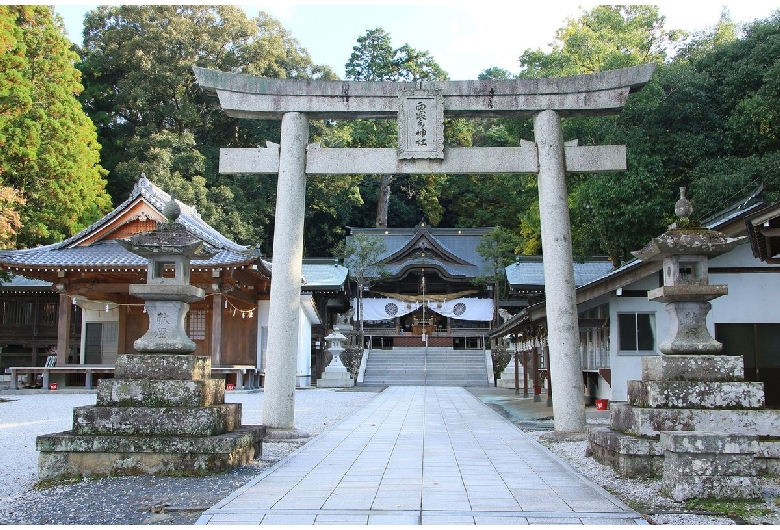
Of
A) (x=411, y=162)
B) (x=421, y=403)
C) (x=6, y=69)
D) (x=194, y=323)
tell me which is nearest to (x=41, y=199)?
(x=6, y=69)

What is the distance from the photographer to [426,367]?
108 feet

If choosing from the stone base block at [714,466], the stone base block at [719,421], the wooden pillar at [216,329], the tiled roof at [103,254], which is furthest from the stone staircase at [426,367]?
the stone base block at [714,466]

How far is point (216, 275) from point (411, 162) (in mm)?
13434

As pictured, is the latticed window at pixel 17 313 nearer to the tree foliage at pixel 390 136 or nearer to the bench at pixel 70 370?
the bench at pixel 70 370

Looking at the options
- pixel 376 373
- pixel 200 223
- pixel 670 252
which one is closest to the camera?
pixel 670 252

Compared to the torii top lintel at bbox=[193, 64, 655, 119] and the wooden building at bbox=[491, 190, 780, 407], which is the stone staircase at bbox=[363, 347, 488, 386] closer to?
the wooden building at bbox=[491, 190, 780, 407]

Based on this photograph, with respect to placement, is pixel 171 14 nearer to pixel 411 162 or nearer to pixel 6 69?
pixel 6 69

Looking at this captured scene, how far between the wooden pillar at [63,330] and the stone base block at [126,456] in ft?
60.4

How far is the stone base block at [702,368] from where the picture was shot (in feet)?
24.2

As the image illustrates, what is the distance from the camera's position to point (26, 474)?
26.0ft

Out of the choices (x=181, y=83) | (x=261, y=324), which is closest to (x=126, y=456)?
(x=261, y=324)

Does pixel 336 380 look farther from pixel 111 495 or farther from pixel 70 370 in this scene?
pixel 111 495

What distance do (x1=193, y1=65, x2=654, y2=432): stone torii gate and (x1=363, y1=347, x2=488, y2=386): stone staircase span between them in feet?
64.6

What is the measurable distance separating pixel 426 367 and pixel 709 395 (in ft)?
84.7
